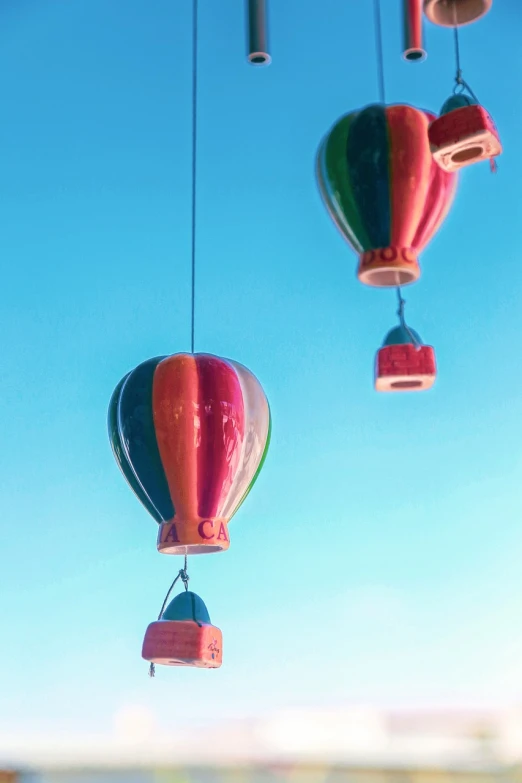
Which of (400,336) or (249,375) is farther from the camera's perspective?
(249,375)

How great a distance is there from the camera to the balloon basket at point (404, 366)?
115 inches

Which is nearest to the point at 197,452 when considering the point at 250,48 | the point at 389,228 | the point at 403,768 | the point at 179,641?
the point at 179,641

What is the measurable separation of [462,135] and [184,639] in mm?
1329

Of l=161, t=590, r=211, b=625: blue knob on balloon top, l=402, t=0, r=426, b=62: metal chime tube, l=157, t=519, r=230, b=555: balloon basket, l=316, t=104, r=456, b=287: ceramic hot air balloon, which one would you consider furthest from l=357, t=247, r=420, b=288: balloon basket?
l=161, t=590, r=211, b=625: blue knob on balloon top

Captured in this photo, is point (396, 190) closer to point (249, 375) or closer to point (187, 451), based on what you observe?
point (249, 375)

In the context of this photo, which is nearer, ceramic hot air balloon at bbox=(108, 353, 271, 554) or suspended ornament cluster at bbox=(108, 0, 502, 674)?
suspended ornament cluster at bbox=(108, 0, 502, 674)

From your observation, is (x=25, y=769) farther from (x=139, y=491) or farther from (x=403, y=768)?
(x=139, y=491)

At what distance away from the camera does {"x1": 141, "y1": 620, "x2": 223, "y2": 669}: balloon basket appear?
3029mm

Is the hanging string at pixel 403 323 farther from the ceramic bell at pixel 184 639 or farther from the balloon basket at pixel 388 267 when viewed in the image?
the ceramic bell at pixel 184 639

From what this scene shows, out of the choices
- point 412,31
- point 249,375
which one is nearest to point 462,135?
point 412,31

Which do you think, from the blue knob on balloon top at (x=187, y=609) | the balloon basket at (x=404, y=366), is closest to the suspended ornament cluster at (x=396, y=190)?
the balloon basket at (x=404, y=366)

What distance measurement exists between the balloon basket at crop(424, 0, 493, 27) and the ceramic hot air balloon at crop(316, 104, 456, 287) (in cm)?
29

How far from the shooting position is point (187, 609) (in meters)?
3.11

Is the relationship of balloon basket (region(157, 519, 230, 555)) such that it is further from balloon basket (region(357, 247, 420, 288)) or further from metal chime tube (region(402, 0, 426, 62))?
metal chime tube (region(402, 0, 426, 62))
